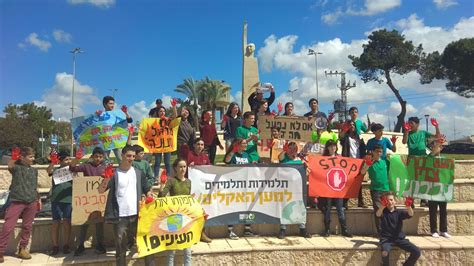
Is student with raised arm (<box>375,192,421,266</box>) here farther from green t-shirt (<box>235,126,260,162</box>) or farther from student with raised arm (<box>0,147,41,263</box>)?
student with raised arm (<box>0,147,41,263</box>)

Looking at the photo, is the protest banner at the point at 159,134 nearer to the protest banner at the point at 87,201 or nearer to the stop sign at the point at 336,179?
the protest banner at the point at 87,201

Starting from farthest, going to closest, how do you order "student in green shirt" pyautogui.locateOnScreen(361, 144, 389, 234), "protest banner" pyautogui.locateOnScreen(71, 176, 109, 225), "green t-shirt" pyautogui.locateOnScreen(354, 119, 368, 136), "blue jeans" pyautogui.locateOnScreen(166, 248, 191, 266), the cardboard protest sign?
"green t-shirt" pyautogui.locateOnScreen(354, 119, 368, 136) < the cardboard protest sign < "student in green shirt" pyautogui.locateOnScreen(361, 144, 389, 234) < "protest banner" pyautogui.locateOnScreen(71, 176, 109, 225) < "blue jeans" pyautogui.locateOnScreen(166, 248, 191, 266)

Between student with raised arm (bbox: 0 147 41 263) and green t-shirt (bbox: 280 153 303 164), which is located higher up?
green t-shirt (bbox: 280 153 303 164)

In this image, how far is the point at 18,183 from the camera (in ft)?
19.3

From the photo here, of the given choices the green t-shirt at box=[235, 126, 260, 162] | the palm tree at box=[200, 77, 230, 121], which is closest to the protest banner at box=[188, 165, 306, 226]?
the green t-shirt at box=[235, 126, 260, 162]

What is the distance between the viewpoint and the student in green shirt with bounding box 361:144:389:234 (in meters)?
6.94

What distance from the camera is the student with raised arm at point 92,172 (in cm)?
607

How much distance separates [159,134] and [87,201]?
2.62 metres

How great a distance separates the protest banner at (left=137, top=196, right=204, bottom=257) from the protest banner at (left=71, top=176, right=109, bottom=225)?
96cm

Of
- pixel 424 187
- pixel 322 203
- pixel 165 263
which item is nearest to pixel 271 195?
pixel 322 203

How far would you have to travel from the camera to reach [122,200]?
547 centimetres

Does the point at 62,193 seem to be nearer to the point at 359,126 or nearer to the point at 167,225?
the point at 167,225

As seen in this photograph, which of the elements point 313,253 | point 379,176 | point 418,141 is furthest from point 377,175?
point 313,253

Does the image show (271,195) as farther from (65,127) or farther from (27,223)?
(65,127)
